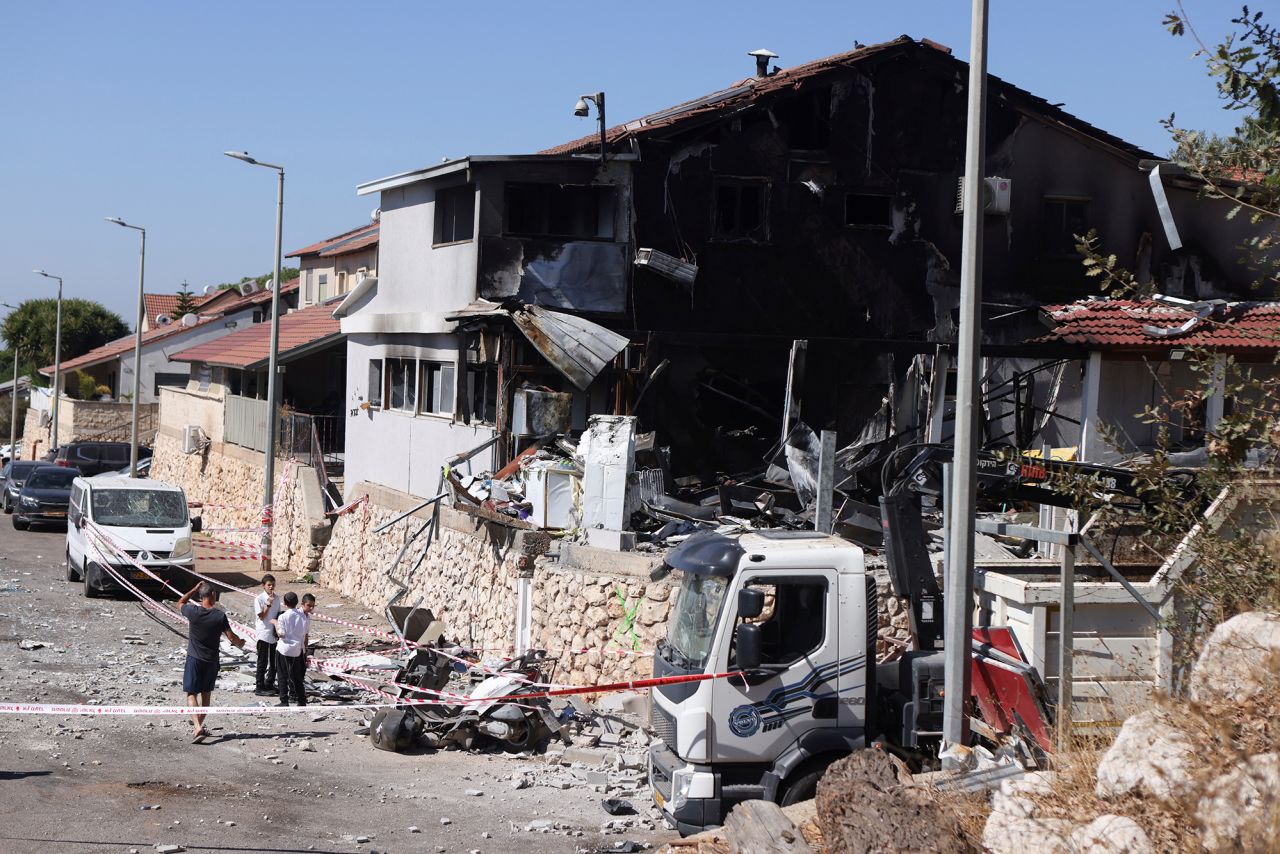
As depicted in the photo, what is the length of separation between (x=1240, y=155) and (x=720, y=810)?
611 cm

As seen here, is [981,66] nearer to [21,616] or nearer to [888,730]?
[888,730]

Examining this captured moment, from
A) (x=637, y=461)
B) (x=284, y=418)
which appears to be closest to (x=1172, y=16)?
(x=637, y=461)

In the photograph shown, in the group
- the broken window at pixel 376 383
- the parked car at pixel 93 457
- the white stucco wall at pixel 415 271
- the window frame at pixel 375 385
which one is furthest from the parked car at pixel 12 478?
the white stucco wall at pixel 415 271

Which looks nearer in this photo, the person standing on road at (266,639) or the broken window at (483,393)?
the person standing on road at (266,639)

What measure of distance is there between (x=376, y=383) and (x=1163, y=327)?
14882 mm

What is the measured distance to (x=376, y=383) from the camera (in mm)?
26297

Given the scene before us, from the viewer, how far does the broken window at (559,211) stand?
20672 mm

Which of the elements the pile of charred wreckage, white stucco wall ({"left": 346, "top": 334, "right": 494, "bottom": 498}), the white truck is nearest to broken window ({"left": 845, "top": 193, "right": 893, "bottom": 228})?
the pile of charred wreckage

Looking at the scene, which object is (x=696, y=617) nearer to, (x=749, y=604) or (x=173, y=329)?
(x=749, y=604)

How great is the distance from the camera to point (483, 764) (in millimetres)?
13523

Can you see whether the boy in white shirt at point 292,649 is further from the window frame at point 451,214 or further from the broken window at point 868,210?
the broken window at point 868,210

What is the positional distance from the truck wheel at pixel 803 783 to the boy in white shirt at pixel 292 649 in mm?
7348

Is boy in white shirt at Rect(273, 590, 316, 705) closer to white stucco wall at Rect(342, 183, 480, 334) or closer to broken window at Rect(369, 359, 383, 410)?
white stucco wall at Rect(342, 183, 480, 334)

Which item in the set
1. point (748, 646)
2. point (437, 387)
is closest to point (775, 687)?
point (748, 646)
